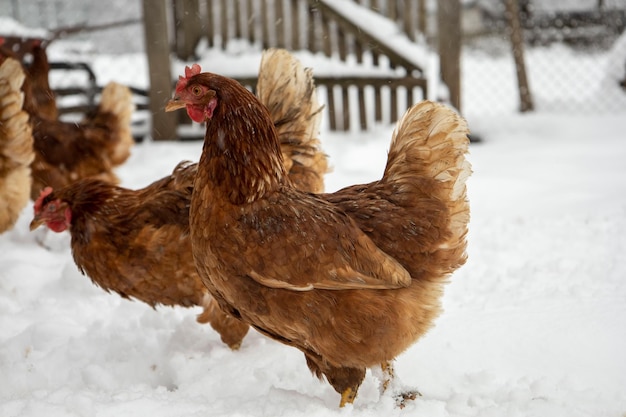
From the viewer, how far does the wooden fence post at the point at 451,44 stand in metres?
7.11

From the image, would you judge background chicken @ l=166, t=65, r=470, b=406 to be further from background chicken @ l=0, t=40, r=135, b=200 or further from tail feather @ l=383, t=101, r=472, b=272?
background chicken @ l=0, t=40, r=135, b=200

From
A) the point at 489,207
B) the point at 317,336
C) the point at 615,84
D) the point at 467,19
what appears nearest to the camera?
the point at 317,336

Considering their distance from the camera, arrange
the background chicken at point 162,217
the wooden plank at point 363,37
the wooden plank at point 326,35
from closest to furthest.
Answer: the background chicken at point 162,217, the wooden plank at point 363,37, the wooden plank at point 326,35

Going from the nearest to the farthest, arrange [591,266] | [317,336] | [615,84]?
[317,336]
[591,266]
[615,84]

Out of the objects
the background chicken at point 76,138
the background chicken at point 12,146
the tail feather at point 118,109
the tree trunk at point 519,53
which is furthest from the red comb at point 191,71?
the tree trunk at point 519,53

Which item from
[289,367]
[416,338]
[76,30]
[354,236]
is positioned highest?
[76,30]

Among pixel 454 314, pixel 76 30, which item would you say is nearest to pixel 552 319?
pixel 454 314

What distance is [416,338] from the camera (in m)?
2.39

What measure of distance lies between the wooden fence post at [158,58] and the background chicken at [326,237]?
4.90 m

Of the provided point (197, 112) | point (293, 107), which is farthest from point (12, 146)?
point (197, 112)

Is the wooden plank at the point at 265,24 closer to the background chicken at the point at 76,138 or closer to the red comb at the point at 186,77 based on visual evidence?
the background chicken at the point at 76,138

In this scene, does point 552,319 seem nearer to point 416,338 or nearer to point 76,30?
point 416,338

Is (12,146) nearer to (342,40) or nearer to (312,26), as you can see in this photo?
(312,26)

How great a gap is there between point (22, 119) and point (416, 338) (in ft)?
9.69
